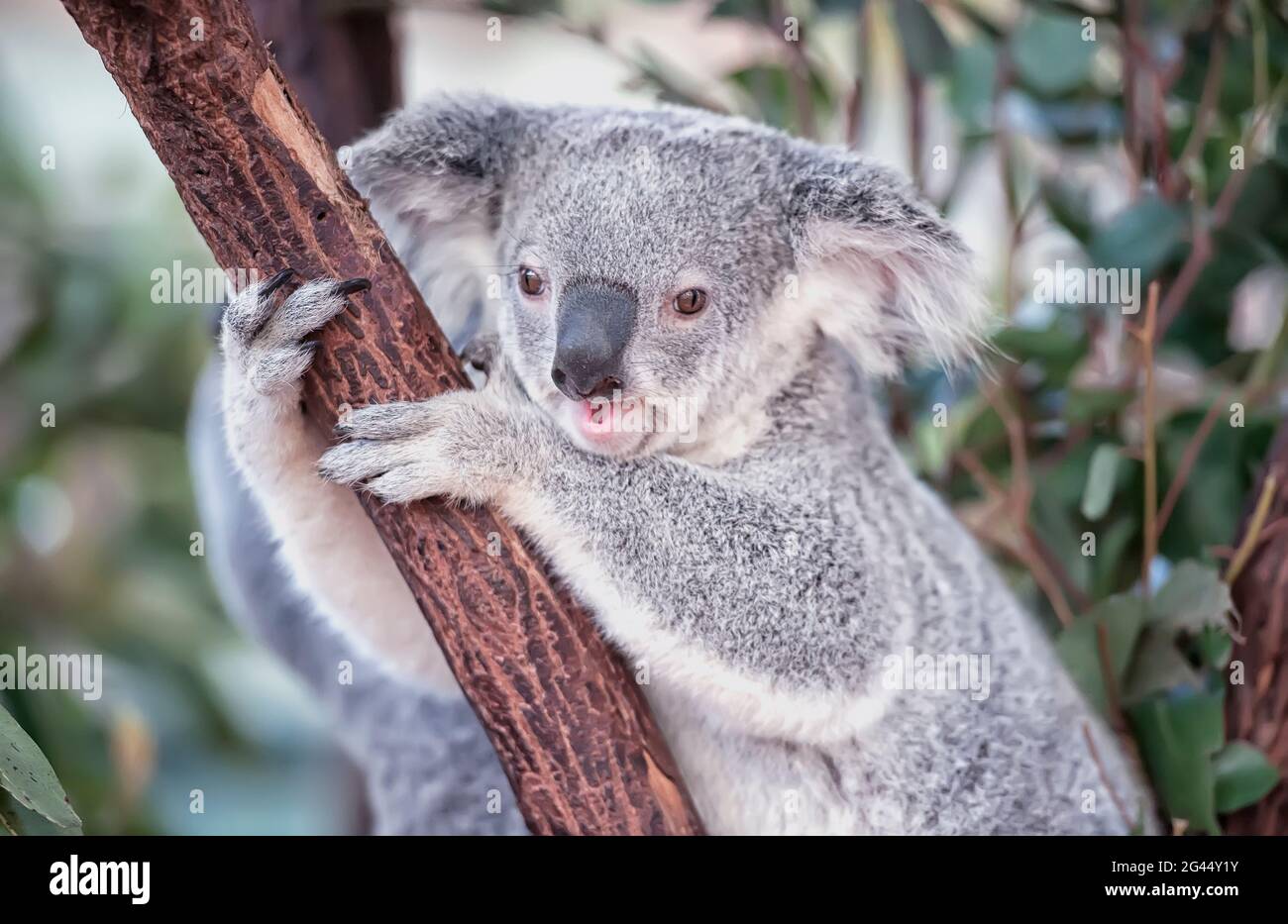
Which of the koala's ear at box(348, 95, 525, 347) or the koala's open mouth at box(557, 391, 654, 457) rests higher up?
the koala's ear at box(348, 95, 525, 347)

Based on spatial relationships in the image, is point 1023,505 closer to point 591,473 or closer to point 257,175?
point 591,473

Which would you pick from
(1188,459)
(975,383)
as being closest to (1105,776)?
(1188,459)

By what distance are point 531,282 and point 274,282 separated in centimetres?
48

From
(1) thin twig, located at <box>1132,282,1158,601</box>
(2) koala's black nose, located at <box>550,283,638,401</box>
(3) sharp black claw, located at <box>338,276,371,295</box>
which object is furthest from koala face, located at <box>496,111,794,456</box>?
(1) thin twig, located at <box>1132,282,1158,601</box>

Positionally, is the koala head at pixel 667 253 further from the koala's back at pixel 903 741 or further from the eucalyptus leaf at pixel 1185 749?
the eucalyptus leaf at pixel 1185 749

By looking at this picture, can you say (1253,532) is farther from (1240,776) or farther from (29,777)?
(29,777)

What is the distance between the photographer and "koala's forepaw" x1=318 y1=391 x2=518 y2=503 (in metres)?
1.77

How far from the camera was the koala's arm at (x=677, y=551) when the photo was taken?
1.80m

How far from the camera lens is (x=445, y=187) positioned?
230 cm

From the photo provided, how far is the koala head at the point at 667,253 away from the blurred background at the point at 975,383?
247 mm

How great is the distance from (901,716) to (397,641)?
940 mm

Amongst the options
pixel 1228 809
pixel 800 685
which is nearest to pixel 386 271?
pixel 800 685

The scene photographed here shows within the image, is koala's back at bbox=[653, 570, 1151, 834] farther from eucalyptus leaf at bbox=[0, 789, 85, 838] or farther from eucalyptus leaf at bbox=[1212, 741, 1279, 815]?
eucalyptus leaf at bbox=[0, 789, 85, 838]

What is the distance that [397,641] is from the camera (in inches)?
92.4
